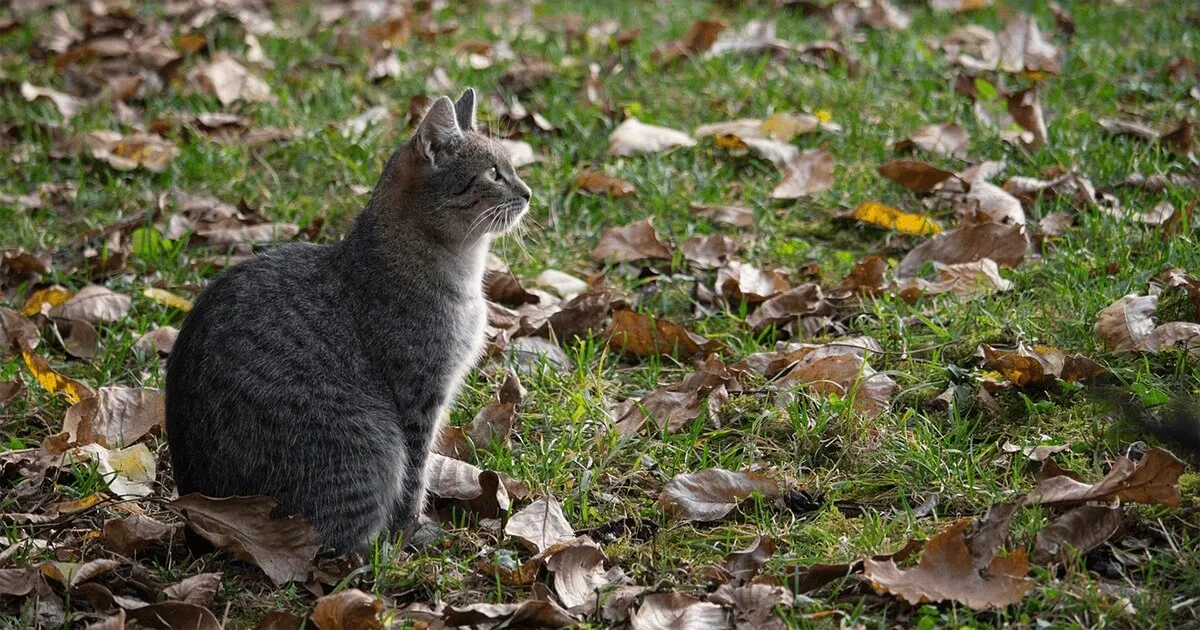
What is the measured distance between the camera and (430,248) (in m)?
3.46

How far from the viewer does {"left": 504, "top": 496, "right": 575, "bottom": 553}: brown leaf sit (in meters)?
2.98

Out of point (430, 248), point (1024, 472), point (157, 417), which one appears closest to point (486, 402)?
point (430, 248)

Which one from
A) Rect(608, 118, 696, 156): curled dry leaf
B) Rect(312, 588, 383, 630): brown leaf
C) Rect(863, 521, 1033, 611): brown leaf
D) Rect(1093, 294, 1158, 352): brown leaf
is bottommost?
Answer: Rect(608, 118, 696, 156): curled dry leaf

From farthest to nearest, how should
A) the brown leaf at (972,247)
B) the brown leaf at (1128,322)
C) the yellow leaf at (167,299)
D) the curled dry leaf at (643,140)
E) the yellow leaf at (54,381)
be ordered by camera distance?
the curled dry leaf at (643,140), the yellow leaf at (167,299), the brown leaf at (972,247), the yellow leaf at (54,381), the brown leaf at (1128,322)

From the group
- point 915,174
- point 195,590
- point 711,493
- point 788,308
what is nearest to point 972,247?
point 915,174

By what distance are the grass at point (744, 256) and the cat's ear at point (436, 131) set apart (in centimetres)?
76

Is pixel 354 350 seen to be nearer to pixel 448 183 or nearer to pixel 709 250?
pixel 448 183

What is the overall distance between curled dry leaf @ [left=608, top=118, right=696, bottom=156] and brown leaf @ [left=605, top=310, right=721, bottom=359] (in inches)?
50.7

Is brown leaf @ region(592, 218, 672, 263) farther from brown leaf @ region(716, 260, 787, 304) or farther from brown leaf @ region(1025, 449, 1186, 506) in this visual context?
brown leaf @ region(1025, 449, 1186, 506)

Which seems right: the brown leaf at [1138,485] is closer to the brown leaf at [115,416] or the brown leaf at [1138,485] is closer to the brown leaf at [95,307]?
→ the brown leaf at [115,416]

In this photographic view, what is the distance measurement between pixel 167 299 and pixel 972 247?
274 centimetres

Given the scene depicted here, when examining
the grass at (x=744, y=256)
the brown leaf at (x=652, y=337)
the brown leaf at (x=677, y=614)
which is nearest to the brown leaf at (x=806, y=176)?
the grass at (x=744, y=256)

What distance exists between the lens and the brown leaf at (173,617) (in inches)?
106

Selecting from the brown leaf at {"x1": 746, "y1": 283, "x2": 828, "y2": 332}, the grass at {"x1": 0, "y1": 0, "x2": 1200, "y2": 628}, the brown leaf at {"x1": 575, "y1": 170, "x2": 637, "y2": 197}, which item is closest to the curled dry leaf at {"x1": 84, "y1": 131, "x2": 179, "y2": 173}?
the grass at {"x1": 0, "y1": 0, "x2": 1200, "y2": 628}
